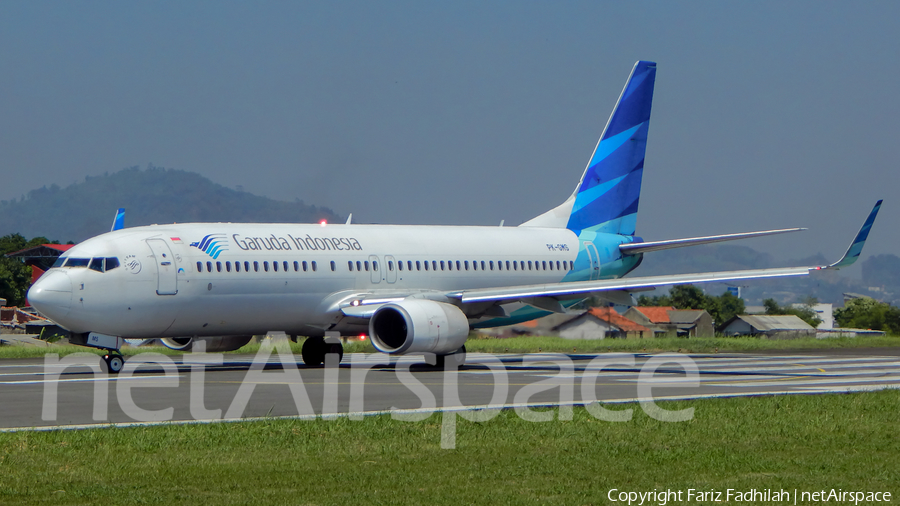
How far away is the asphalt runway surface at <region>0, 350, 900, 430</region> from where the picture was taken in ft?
53.2

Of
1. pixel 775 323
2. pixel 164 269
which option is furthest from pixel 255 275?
pixel 775 323

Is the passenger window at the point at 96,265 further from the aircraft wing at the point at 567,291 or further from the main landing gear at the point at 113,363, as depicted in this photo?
the aircraft wing at the point at 567,291

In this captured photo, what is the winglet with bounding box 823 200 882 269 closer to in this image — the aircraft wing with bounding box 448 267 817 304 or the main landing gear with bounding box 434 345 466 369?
the aircraft wing with bounding box 448 267 817 304

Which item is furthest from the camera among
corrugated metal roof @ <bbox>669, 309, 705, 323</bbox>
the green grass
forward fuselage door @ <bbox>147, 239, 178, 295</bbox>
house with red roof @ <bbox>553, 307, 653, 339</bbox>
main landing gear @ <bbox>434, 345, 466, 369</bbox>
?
corrugated metal roof @ <bbox>669, 309, 705, 323</bbox>

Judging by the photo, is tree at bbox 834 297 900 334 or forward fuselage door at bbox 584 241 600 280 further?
tree at bbox 834 297 900 334

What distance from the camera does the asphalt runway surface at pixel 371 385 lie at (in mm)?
16219

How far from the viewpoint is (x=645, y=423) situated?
14445mm


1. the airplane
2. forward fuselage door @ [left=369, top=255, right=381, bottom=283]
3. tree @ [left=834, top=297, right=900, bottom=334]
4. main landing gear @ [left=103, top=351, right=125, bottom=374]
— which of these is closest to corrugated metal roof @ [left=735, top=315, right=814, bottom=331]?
tree @ [left=834, top=297, right=900, bottom=334]

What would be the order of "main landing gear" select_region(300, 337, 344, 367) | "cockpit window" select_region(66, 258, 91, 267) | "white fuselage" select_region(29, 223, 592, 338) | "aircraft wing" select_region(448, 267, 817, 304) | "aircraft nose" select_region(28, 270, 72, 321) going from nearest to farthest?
"aircraft nose" select_region(28, 270, 72, 321) → "white fuselage" select_region(29, 223, 592, 338) → "cockpit window" select_region(66, 258, 91, 267) → "aircraft wing" select_region(448, 267, 817, 304) → "main landing gear" select_region(300, 337, 344, 367)

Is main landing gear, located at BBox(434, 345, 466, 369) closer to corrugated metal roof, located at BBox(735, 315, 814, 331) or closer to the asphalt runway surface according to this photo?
the asphalt runway surface

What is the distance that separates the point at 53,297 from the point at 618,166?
19443 millimetres

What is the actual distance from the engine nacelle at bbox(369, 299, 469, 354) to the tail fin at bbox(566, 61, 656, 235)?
985 cm

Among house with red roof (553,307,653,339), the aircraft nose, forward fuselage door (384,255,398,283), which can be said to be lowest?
house with red roof (553,307,653,339)

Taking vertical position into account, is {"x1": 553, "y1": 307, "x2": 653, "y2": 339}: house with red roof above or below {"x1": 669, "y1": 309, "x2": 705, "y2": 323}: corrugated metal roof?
above
